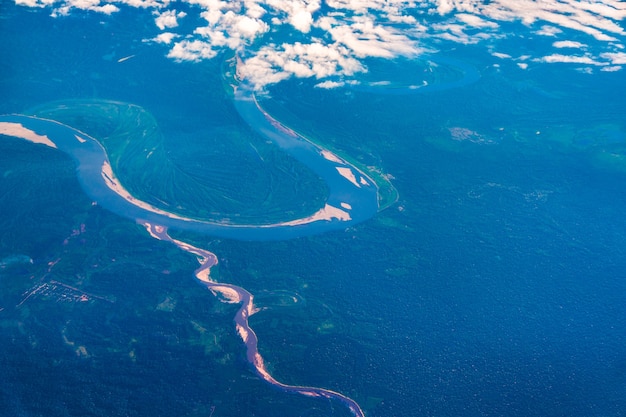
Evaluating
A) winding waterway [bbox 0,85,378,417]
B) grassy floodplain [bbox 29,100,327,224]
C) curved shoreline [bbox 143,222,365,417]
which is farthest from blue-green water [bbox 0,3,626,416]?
winding waterway [bbox 0,85,378,417]

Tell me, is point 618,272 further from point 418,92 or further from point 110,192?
point 110,192

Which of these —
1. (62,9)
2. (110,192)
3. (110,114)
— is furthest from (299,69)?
(62,9)

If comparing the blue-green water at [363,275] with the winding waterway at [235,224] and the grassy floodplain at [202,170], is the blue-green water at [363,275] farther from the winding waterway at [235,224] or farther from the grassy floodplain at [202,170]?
the winding waterway at [235,224]

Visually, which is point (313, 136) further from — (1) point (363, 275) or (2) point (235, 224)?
(1) point (363, 275)

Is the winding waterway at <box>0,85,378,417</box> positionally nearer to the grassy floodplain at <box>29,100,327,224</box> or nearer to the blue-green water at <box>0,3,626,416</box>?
→ the grassy floodplain at <box>29,100,327,224</box>

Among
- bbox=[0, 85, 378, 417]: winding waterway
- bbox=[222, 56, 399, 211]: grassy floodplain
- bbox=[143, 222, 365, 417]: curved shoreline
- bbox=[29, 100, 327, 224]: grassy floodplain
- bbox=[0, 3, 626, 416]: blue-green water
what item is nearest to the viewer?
bbox=[143, 222, 365, 417]: curved shoreline

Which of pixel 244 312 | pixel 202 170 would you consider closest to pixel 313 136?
pixel 202 170
